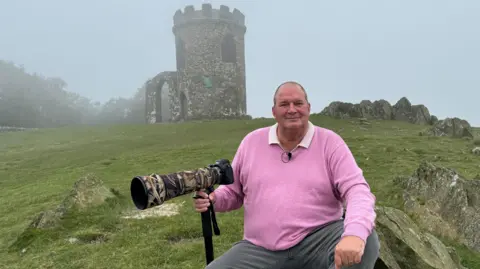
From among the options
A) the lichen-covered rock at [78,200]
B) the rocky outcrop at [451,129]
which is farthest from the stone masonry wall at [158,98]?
the lichen-covered rock at [78,200]

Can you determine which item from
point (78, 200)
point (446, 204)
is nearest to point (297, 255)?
point (446, 204)

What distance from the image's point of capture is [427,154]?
18.4 m

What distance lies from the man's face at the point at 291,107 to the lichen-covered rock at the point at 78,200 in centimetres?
685

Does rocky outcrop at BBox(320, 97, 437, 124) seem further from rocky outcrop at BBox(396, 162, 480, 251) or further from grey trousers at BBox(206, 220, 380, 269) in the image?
grey trousers at BBox(206, 220, 380, 269)

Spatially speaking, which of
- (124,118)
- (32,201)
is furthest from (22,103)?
(32,201)

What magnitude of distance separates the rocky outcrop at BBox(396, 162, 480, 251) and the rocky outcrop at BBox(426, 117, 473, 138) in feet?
57.8

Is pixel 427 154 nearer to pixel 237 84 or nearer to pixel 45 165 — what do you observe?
pixel 45 165

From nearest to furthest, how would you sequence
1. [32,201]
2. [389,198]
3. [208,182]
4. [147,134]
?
[208,182]
[389,198]
[32,201]
[147,134]

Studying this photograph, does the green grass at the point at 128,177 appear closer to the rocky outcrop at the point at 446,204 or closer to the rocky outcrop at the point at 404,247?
the rocky outcrop at the point at 446,204

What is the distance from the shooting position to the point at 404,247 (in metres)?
5.33

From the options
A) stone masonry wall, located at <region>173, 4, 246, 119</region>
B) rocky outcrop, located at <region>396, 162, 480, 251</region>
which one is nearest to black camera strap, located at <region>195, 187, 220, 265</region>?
rocky outcrop, located at <region>396, 162, 480, 251</region>

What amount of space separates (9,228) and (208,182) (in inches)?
334

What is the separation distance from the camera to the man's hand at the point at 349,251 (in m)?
3.57

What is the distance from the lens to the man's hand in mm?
3572
